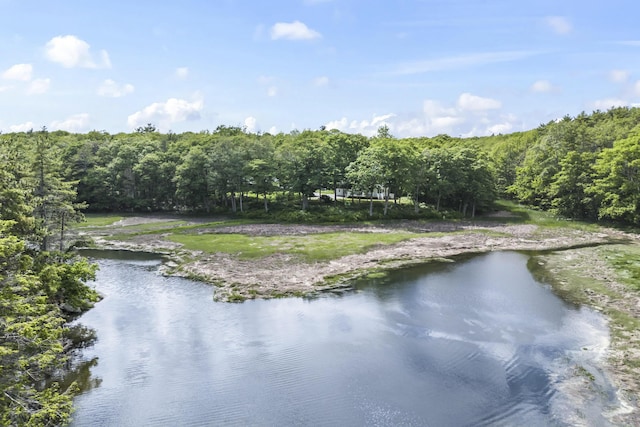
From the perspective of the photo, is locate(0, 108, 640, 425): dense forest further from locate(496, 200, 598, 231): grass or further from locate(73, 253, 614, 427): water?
locate(73, 253, 614, 427): water

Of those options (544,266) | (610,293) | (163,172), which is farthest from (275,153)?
(610,293)

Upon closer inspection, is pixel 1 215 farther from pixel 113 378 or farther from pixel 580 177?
pixel 580 177

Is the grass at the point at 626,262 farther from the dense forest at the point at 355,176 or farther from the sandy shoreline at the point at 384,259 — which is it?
the dense forest at the point at 355,176

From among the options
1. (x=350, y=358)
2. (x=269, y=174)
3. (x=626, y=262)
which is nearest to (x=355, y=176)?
(x=269, y=174)

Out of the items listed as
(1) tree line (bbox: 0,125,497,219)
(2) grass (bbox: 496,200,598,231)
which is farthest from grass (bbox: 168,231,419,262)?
(2) grass (bbox: 496,200,598,231)

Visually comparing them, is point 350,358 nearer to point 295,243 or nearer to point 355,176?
point 295,243

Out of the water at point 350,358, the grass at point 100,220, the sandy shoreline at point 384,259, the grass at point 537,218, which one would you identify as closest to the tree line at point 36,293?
the water at point 350,358

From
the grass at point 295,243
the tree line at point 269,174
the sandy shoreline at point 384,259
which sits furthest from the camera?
the tree line at point 269,174
